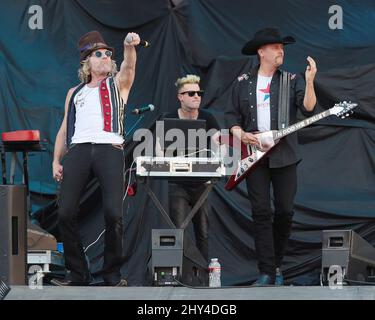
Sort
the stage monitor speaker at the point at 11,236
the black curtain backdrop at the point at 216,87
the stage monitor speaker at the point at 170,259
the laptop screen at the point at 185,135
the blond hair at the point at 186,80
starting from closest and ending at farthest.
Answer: the stage monitor speaker at the point at 11,236 < the stage monitor speaker at the point at 170,259 < the laptop screen at the point at 185,135 < the blond hair at the point at 186,80 < the black curtain backdrop at the point at 216,87

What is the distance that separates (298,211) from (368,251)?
177 centimetres

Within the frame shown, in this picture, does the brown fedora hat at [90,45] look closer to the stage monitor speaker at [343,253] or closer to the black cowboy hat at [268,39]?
the black cowboy hat at [268,39]

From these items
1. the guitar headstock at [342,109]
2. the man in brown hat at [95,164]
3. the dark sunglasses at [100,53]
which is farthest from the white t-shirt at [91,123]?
the guitar headstock at [342,109]

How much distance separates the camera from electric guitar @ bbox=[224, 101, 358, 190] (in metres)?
7.73

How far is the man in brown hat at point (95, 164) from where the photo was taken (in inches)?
297

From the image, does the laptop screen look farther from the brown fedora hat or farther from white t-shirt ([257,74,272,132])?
the brown fedora hat

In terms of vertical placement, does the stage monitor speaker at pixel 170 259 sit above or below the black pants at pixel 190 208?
below

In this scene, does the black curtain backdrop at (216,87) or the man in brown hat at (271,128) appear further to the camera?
the black curtain backdrop at (216,87)

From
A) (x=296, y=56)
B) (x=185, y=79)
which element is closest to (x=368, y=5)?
(x=296, y=56)

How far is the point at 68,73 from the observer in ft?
31.6

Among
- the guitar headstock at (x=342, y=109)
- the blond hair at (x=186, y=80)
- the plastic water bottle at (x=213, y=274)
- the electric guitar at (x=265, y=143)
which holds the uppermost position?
the blond hair at (x=186, y=80)

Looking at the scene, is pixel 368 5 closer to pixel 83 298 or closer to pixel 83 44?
pixel 83 44

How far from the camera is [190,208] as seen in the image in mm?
8555

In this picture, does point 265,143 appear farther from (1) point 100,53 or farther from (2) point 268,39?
(1) point 100,53
